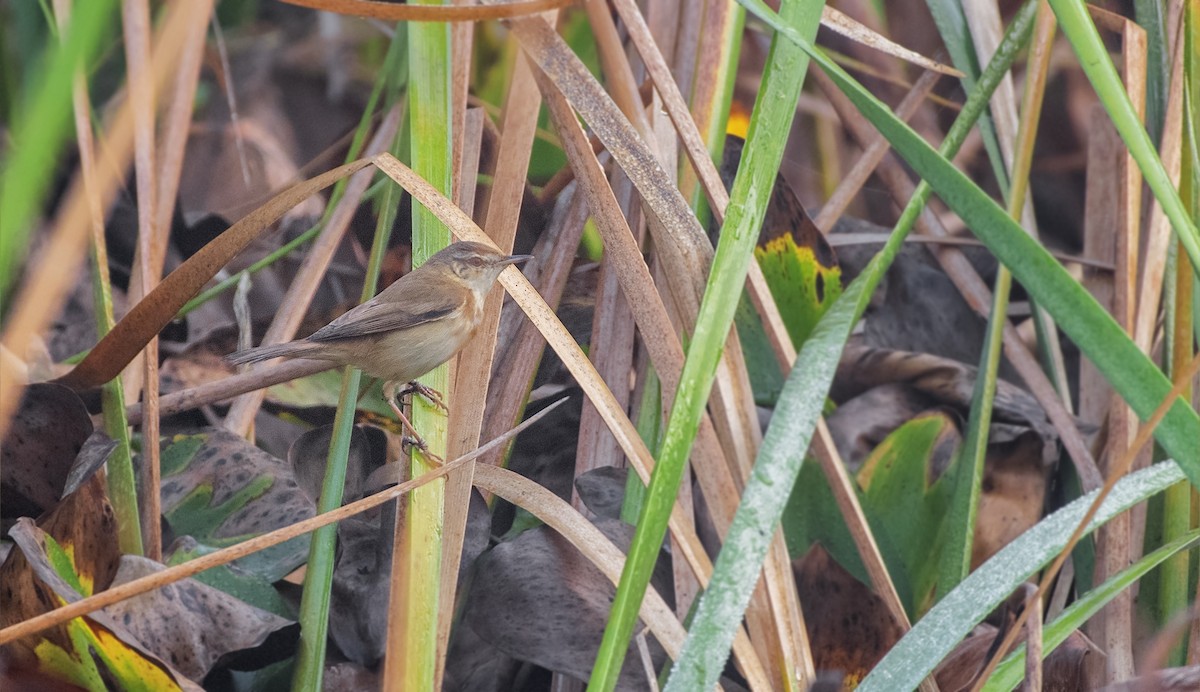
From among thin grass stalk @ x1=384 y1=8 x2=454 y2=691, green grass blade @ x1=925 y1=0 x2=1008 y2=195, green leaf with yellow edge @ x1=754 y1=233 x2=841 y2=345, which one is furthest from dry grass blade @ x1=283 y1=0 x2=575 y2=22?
green grass blade @ x1=925 y1=0 x2=1008 y2=195

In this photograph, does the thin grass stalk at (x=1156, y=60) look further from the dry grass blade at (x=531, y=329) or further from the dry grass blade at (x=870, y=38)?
the dry grass blade at (x=531, y=329)

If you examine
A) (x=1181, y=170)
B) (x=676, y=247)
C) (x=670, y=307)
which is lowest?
(x=670, y=307)

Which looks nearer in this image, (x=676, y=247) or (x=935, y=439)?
(x=676, y=247)

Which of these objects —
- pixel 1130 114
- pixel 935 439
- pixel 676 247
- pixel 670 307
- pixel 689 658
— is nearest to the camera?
pixel 689 658

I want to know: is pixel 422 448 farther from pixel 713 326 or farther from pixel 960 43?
pixel 960 43

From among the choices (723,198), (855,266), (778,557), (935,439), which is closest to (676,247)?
(723,198)

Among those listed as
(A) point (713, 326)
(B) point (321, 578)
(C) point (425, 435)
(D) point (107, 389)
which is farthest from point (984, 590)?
(D) point (107, 389)

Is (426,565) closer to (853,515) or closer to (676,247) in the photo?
(676,247)
